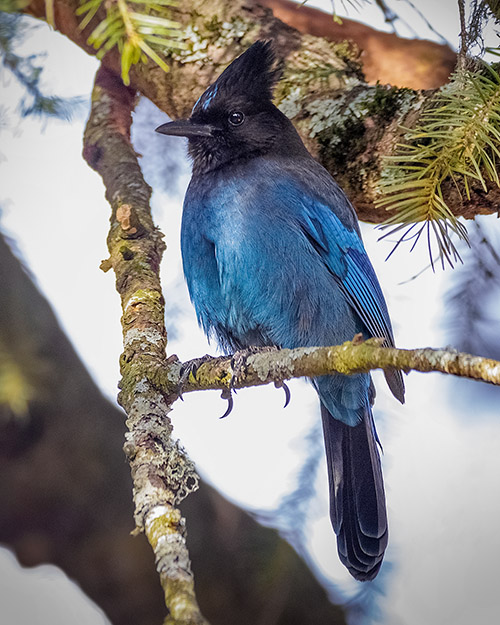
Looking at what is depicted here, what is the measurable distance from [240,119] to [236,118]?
14 millimetres

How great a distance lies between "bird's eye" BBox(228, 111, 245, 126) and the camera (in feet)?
6.77

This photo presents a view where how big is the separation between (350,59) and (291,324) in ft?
3.17

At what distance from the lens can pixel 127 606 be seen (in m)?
2.05

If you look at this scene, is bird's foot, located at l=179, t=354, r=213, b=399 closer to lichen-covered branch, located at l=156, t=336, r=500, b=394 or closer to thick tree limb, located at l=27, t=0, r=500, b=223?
lichen-covered branch, located at l=156, t=336, r=500, b=394

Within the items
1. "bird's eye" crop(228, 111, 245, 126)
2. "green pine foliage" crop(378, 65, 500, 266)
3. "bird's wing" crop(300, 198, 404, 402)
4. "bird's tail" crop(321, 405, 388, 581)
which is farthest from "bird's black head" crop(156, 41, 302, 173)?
"bird's tail" crop(321, 405, 388, 581)

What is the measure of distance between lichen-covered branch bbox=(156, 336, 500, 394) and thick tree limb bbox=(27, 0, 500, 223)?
730mm

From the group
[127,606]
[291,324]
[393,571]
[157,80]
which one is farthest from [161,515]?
[157,80]

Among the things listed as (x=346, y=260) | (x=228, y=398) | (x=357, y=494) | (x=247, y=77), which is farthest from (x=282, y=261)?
(x=357, y=494)

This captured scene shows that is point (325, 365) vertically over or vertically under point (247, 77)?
under

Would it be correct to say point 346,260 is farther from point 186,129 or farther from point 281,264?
point 186,129

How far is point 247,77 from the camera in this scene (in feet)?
6.64

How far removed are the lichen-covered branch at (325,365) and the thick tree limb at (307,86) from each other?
73 cm

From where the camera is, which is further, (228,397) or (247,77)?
(247,77)

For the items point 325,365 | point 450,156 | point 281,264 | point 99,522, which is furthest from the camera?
point 99,522
